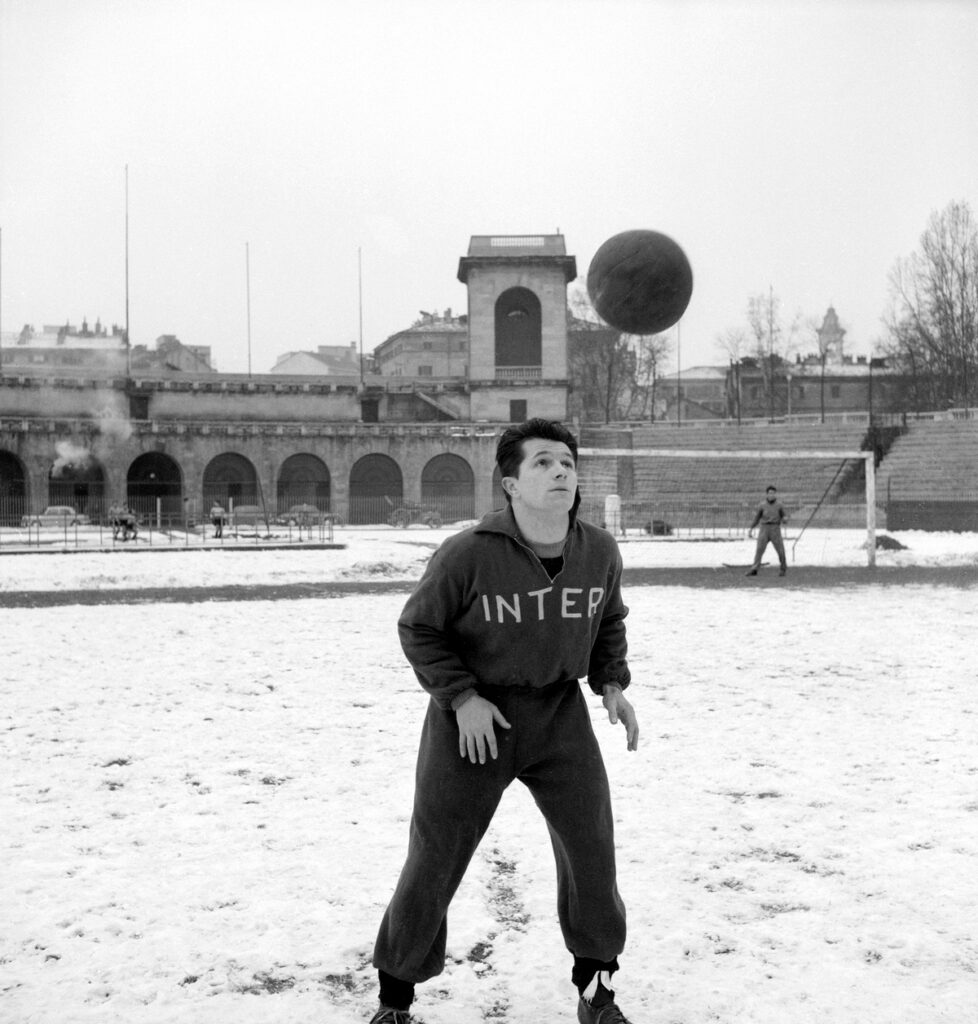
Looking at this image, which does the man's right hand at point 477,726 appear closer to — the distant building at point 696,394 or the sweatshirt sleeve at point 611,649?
the sweatshirt sleeve at point 611,649

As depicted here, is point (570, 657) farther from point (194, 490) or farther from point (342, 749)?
point (194, 490)

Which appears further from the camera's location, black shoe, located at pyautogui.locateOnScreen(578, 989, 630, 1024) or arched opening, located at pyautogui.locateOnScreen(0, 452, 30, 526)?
arched opening, located at pyautogui.locateOnScreen(0, 452, 30, 526)

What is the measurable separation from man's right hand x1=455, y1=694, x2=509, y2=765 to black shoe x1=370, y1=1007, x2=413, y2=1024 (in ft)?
2.57

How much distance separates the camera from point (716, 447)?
50.5m

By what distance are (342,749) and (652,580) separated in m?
12.7

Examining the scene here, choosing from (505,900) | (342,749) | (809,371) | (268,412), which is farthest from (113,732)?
(809,371)

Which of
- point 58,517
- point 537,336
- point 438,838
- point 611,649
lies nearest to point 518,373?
point 537,336

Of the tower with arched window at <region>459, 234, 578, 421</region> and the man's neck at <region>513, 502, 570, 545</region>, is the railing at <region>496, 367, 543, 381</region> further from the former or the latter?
the man's neck at <region>513, 502, 570, 545</region>

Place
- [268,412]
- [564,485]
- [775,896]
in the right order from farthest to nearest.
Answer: [268,412] < [775,896] < [564,485]

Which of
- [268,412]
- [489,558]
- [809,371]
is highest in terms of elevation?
[809,371]

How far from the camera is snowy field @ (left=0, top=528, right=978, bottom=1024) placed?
3322 millimetres

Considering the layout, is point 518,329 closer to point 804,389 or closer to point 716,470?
point 716,470

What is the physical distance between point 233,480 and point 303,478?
3.46 metres

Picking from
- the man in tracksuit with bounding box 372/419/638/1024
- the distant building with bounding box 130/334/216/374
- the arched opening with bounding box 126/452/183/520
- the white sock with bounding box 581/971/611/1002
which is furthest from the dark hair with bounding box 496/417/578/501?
the distant building with bounding box 130/334/216/374
